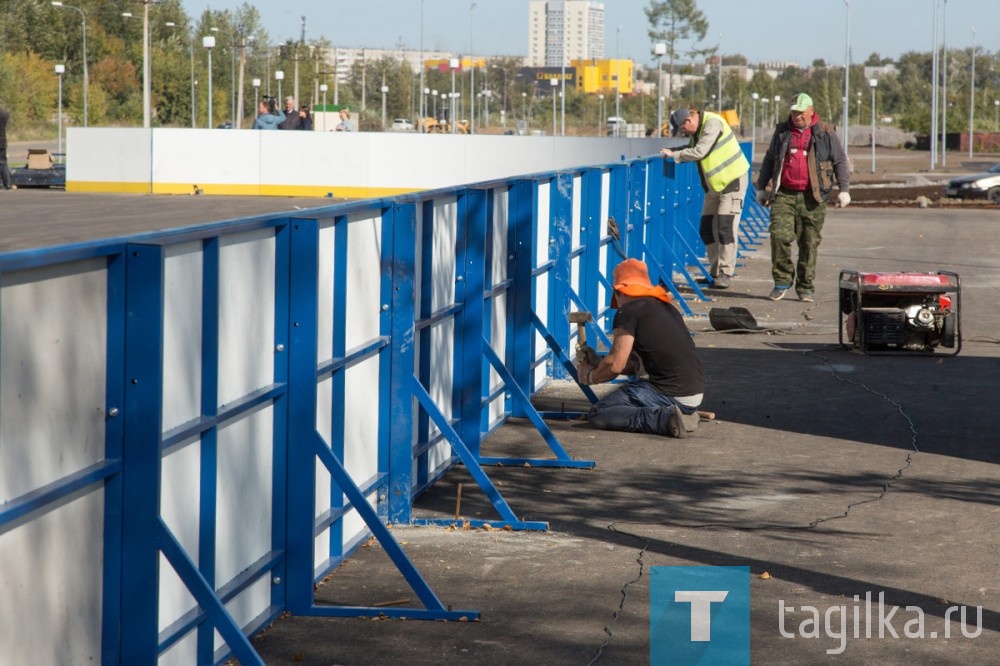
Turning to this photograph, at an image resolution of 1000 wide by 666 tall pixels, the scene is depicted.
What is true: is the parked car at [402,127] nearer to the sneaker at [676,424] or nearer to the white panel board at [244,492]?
the sneaker at [676,424]

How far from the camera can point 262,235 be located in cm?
505

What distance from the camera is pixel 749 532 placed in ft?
21.9

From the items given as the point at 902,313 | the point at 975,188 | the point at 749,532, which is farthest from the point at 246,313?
the point at 975,188

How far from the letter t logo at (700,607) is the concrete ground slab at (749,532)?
138 millimetres

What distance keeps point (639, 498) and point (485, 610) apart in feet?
6.54

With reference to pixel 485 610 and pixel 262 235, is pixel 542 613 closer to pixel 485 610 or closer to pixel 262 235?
pixel 485 610

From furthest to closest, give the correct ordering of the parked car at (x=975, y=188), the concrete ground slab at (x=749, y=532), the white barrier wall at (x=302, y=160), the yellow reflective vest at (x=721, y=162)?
the parked car at (x=975, y=188), the white barrier wall at (x=302, y=160), the yellow reflective vest at (x=721, y=162), the concrete ground slab at (x=749, y=532)

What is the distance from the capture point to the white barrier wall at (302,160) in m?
39.0

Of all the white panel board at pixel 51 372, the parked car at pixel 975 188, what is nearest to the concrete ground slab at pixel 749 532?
the white panel board at pixel 51 372

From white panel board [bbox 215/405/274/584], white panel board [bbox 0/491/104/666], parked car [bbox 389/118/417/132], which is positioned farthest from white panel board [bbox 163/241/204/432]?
parked car [bbox 389/118/417/132]

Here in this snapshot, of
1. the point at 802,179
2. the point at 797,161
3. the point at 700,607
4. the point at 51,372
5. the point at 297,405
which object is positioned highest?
the point at 797,161

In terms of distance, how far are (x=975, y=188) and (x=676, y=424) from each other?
117 ft

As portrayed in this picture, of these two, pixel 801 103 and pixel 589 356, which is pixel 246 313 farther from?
pixel 801 103

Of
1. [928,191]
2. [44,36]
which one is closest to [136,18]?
[44,36]
